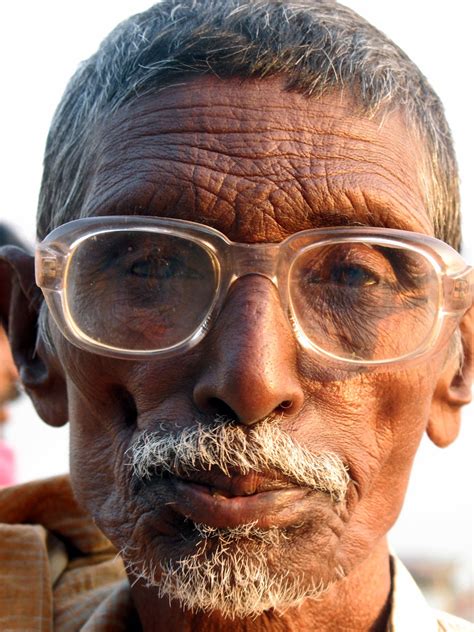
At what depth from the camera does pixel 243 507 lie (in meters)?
1.97

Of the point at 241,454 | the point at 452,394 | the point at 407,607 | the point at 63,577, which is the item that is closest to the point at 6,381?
the point at 63,577

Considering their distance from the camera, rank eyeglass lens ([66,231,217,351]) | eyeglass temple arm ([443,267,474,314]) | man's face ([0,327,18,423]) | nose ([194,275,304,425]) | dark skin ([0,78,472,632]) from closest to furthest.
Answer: nose ([194,275,304,425]), dark skin ([0,78,472,632]), eyeglass lens ([66,231,217,351]), eyeglass temple arm ([443,267,474,314]), man's face ([0,327,18,423])

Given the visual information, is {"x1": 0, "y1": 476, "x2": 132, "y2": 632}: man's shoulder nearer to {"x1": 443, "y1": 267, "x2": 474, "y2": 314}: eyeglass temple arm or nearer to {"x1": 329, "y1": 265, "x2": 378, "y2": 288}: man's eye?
{"x1": 329, "y1": 265, "x2": 378, "y2": 288}: man's eye

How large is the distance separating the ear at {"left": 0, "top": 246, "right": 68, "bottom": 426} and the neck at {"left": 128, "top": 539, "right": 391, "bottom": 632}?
574mm

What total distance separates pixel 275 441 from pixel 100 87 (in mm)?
1050

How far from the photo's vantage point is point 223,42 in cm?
226

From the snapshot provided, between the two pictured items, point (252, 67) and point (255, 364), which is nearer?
point (255, 364)

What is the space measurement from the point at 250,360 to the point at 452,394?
0.89 meters

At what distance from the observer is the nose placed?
1.91 m

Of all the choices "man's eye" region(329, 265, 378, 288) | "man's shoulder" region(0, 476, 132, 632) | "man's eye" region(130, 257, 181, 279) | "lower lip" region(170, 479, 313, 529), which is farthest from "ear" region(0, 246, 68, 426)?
"man's eye" region(329, 265, 378, 288)

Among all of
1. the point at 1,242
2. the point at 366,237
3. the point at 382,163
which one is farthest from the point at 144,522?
the point at 1,242

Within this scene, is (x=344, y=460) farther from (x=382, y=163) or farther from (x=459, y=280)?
(x=382, y=163)

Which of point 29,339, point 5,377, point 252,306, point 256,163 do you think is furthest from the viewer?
point 5,377

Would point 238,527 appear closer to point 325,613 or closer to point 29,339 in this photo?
point 325,613
